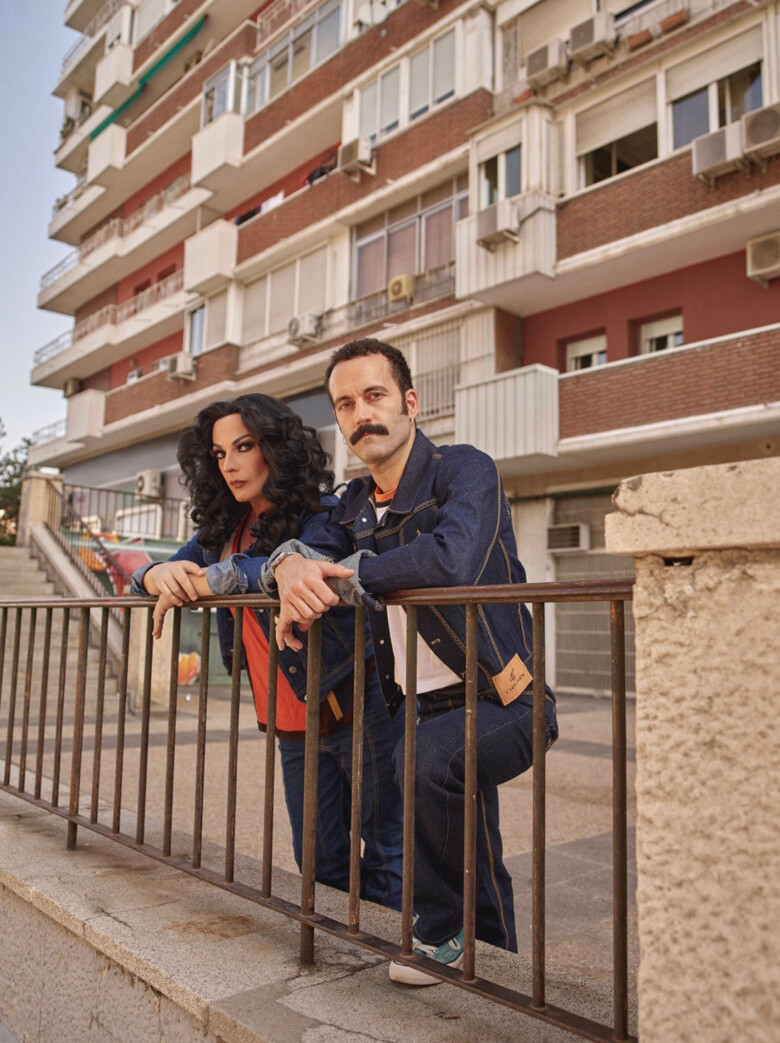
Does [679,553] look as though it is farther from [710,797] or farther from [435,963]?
[435,963]

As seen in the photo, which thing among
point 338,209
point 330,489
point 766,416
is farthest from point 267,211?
point 330,489

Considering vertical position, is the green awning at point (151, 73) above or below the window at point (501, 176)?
Answer: above

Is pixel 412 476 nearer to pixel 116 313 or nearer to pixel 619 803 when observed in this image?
pixel 619 803

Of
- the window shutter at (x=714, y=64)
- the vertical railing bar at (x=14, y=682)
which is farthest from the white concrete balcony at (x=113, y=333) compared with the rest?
the vertical railing bar at (x=14, y=682)

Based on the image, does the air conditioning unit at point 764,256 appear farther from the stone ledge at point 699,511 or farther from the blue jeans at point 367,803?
the stone ledge at point 699,511

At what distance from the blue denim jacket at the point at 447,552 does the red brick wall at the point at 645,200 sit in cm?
1109

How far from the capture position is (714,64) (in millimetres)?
12109

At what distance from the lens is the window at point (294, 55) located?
18.5 m

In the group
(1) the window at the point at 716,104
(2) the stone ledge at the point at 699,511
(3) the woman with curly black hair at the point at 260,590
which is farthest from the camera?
(1) the window at the point at 716,104

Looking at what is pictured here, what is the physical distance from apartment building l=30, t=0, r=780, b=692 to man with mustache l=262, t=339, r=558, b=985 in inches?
392

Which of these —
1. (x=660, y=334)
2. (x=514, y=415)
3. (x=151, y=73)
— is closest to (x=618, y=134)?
(x=660, y=334)

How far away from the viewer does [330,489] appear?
3127 mm

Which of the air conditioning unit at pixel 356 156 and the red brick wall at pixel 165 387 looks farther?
the red brick wall at pixel 165 387

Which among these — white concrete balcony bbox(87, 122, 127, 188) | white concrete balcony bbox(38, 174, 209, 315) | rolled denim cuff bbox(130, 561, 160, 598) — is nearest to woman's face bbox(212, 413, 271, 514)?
rolled denim cuff bbox(130, 561, 160, 598)
